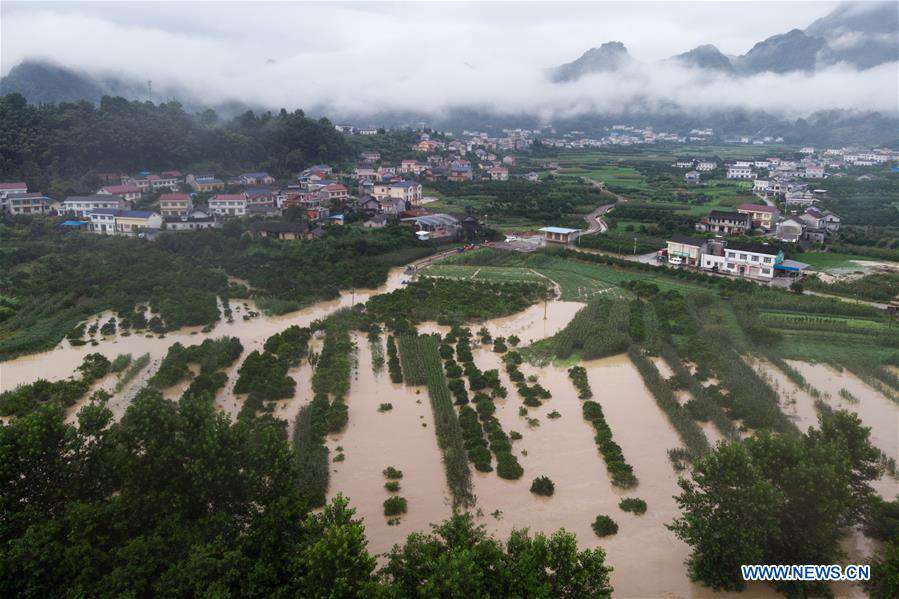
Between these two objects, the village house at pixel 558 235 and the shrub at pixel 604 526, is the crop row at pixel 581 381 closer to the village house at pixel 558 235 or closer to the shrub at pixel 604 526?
the shrub at pixel 604 526

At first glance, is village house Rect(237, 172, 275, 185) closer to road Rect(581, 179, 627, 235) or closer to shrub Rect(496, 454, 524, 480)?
road Rect(581, 179, 627, 235)

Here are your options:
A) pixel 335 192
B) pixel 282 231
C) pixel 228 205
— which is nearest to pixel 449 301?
pixel 282 231

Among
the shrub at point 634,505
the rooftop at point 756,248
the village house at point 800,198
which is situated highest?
the village house at point 800,198

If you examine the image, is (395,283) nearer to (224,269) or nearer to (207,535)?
(224,269)

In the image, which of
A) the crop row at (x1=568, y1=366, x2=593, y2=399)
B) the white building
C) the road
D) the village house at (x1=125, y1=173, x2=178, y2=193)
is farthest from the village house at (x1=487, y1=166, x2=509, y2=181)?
the crop row at (x1=568, y1=366, x2=593, y2=399)

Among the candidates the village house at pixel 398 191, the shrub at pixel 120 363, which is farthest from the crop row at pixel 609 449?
the village house at pixel 398 191

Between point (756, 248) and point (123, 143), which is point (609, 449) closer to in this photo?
point (756, 248)

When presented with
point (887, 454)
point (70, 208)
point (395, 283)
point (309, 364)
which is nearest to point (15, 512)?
point (309, 364)
